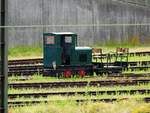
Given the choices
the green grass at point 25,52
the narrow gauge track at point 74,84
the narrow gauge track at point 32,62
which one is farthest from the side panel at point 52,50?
the green grass at point 25,52

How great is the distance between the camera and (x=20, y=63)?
943 inches

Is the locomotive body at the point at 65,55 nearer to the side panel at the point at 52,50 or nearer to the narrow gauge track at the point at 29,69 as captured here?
the side panel at the point at 52,50

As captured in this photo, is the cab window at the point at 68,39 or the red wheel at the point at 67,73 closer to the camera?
the red wheel at the point at 67,73

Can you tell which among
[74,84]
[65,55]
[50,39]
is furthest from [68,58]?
[74,84]

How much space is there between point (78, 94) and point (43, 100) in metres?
1.61

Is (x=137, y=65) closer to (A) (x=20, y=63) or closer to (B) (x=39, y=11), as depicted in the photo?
(A) (x=20, y=63)

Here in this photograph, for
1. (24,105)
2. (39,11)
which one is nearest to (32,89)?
(24,105)

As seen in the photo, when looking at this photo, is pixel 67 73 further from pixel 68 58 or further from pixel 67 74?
pixel 68 58

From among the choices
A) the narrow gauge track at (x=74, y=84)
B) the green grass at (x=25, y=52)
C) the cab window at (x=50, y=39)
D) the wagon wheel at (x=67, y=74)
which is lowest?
the narrow gauge track at (x=74, y=84)

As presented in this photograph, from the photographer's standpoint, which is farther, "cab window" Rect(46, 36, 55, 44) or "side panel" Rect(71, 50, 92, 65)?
"cab window" Rect(46, 36, 55, 44)

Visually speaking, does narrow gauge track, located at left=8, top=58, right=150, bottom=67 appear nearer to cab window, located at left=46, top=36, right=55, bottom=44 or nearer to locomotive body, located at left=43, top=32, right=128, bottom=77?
locomotive body, located at left=43, top=32, right=128, bottom=77

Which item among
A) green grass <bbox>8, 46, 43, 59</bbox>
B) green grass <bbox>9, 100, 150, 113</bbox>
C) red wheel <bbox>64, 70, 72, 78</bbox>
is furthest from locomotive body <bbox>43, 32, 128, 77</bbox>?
green grass <bbox>9, 100, 150, 113</bbox>

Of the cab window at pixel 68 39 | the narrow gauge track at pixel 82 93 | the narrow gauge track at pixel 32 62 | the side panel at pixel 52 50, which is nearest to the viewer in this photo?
the narrow gauge track at pixel 82 93

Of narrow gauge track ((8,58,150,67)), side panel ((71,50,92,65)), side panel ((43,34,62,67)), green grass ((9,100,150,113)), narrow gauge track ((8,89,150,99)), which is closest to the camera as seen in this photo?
green grass ((9,100,150,113))
